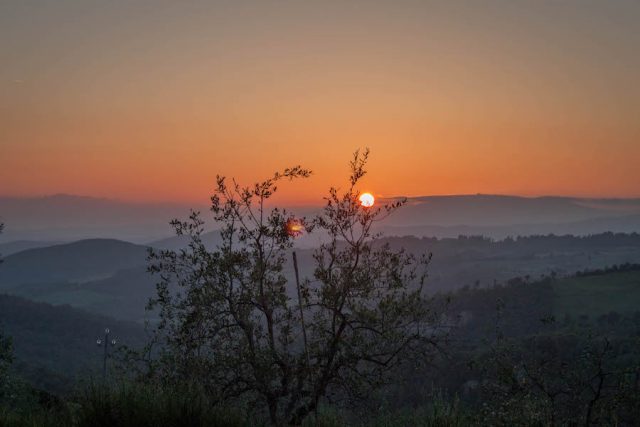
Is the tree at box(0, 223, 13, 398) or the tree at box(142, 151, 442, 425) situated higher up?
the tree at box(142, 151, 442, 425)

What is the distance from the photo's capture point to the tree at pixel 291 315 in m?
14.7

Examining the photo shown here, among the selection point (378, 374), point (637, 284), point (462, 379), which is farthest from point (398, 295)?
point (637, 284)

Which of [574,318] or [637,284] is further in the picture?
[637,284]

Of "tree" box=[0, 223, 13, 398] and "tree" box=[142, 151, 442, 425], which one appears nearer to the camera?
"tree" box=[142, 151, 442, 425]

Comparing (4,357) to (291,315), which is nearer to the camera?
(291,315)

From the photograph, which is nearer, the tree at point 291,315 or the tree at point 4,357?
the tree at point 291,315

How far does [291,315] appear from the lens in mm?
15648

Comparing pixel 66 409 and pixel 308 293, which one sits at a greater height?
pixel 308 293

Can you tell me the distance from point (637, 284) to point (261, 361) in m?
175

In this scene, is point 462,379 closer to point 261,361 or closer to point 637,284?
point 637,284

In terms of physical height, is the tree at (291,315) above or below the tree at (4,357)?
above

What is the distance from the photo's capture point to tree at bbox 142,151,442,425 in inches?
580

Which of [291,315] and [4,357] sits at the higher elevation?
[291,315]

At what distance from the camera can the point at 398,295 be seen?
15281 mm
